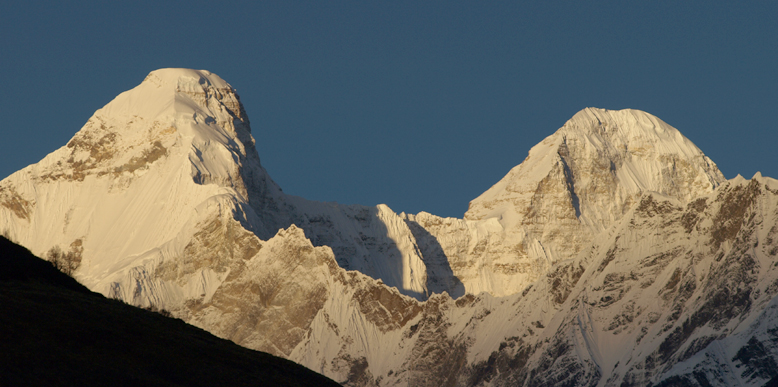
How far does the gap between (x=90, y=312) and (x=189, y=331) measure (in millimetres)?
8976

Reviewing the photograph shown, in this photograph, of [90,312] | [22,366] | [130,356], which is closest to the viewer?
[22,366]

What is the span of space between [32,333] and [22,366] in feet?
14.3

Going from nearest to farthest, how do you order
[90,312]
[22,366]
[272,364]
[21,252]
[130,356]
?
[22,366] → [130,356] → [90,312] → [272,364] → [21,252]

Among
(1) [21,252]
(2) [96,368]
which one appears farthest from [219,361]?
(1) [21,252]

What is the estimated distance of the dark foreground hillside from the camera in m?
71.0

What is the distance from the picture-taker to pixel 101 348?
7556cm

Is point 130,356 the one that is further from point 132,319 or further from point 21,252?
point 21,252

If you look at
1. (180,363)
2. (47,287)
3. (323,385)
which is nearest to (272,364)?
(323,385)

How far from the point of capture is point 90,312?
80750 mm

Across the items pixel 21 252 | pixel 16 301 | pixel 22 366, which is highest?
pixel 21 252

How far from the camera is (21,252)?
93.6 metres

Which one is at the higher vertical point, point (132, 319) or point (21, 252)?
point (21, 252)

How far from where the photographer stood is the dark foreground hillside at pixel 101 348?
71.0 metres

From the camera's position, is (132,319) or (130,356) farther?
(132,319)
